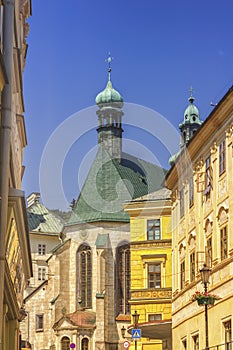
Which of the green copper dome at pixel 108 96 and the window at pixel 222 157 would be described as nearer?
the window at pixel 222 157

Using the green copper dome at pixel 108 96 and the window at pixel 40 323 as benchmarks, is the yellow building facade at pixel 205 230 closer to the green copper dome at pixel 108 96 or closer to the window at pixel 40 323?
the window at pixel 40 323

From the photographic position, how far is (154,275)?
1982 inches

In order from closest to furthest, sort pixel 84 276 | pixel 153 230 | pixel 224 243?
1. pixel 224 243
2. pixel 153 230
3. pixel 84 276

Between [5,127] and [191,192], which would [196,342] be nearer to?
[191,192]

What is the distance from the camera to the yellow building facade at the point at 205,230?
26.5 m

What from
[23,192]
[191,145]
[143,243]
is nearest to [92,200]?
[143,243]

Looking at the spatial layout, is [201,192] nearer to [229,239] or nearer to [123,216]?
[229,239]

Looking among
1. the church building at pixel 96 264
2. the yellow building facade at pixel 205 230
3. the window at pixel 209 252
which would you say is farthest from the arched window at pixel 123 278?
the window at pixel 209 252

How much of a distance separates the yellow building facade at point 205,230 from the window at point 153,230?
12.1 meters

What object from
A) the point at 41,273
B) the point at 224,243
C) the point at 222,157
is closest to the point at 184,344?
the point at 224,243

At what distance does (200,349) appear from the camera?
2991 centimetres

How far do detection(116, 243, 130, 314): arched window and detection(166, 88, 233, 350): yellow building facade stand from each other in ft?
139

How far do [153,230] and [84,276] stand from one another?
106ft

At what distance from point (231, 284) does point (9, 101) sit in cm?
1195
